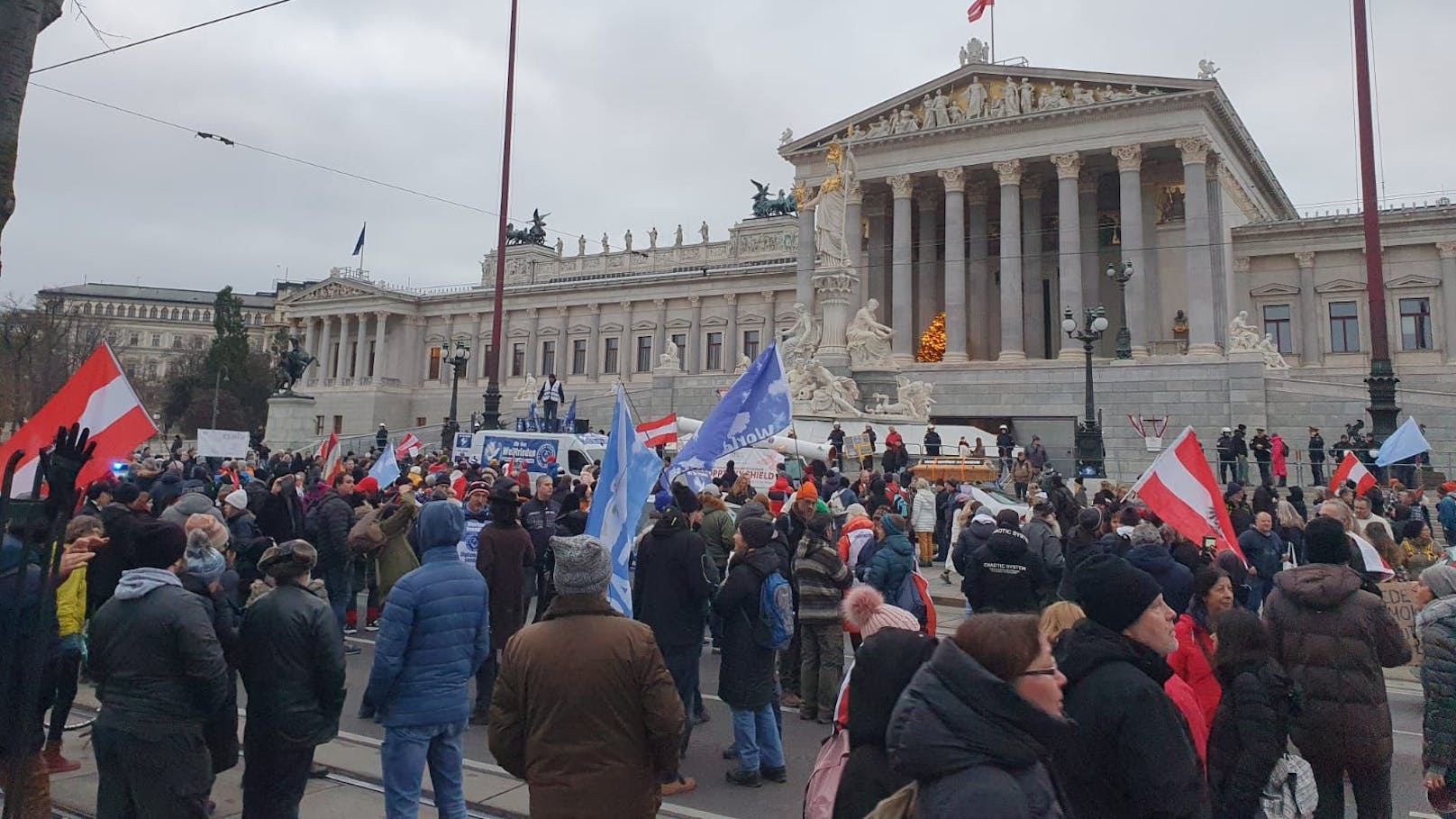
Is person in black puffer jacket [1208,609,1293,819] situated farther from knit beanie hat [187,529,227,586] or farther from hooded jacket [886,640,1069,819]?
knit beanie hat [187,529,227,586]

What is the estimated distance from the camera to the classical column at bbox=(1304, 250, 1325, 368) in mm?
42312

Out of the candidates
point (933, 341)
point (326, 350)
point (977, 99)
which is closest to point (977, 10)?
point (977, 99)

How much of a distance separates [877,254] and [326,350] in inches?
1889

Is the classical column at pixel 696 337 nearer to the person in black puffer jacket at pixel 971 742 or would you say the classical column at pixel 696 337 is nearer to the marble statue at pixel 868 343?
the marble statue at pixel 868 343

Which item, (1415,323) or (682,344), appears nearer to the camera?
(1415,323)

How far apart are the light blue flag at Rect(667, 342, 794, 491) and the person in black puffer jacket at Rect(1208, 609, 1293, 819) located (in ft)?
20.3

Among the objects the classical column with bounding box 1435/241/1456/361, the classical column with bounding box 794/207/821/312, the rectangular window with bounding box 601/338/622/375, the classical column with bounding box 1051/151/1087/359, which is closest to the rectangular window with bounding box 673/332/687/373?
the rectangular window with bounding box 601/338/622/375

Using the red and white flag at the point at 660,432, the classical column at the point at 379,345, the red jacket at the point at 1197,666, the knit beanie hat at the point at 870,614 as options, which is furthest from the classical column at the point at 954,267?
the classical column at the point at 379,345

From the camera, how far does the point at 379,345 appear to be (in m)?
69.9

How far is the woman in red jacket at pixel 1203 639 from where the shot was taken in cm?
409

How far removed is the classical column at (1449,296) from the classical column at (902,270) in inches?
911

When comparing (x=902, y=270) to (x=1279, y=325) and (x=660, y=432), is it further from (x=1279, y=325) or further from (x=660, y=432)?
(x=660, y=432)

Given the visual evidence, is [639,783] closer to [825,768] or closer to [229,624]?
[825,768]

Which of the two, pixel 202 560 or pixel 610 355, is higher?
pixel 610 355
